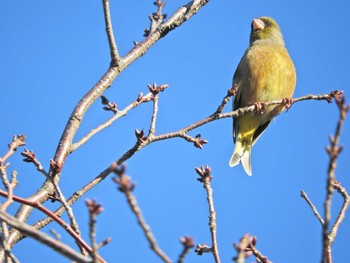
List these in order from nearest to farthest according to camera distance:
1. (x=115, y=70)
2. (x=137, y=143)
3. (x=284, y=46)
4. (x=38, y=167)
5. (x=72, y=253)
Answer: (x=72, y=253) → (x=38, y=167) → (x=137, y=143) → (x=115, y=70) → (x=284, y=46)

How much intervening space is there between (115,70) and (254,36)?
192 inches

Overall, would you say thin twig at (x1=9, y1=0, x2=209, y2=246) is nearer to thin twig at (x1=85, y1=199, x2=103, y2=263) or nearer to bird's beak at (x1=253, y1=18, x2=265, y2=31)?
thin twig at (x1=85, y1=199, x2=103, y2=263)

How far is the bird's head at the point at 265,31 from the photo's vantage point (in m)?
7.60

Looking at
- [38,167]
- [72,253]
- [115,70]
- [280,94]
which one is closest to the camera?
[72,253]

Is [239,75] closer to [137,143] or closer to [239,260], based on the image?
[137,143]

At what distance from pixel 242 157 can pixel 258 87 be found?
946mm

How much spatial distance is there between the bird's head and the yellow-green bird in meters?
0.40

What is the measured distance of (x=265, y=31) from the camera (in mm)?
7816

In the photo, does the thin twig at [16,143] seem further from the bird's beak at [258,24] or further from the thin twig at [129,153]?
the bird's beak at [258,24]

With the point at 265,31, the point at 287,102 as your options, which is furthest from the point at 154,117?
the point at 265,31

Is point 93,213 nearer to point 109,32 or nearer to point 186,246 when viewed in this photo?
point 186,246

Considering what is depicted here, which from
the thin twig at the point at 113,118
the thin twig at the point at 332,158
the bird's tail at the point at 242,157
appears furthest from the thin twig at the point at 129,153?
the bird's tail at the point at 242,157

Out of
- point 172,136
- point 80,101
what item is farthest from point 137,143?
point 80,101

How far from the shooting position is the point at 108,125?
317cm
